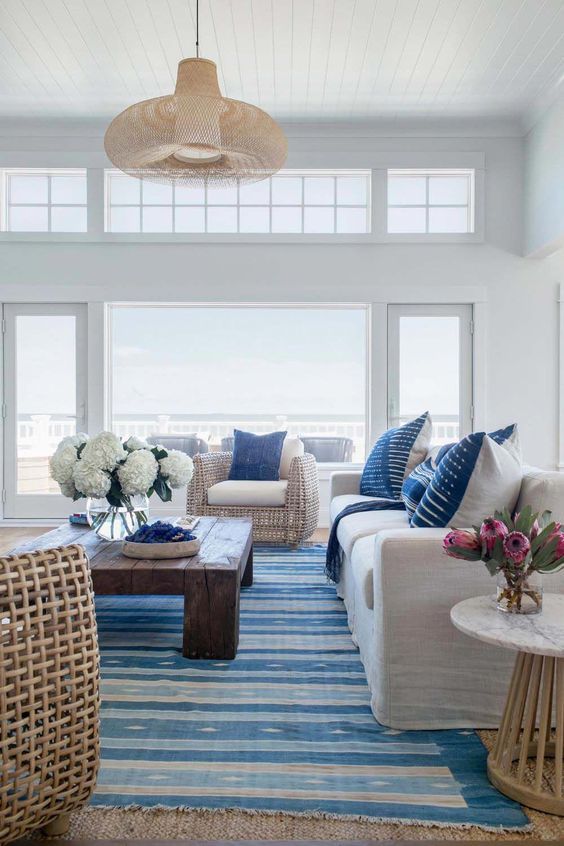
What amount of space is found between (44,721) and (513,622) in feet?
3.74

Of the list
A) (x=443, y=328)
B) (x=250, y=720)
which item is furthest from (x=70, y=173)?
(x=250, y=720)

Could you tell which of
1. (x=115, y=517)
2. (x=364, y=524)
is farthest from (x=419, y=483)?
(x=115, y=517)

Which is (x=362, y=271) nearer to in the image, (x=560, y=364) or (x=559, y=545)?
(x=560, y=364)

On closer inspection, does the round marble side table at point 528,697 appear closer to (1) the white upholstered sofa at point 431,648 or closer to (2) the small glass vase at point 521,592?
(2) the small glass vase at point 521,592

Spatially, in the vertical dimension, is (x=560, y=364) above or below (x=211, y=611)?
above

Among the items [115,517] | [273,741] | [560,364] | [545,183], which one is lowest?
[273,741]

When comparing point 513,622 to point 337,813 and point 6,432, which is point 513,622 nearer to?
point 337,813

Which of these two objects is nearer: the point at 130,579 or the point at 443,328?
the point at 130,579

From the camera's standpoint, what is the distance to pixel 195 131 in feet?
9.90

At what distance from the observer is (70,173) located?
591 cm

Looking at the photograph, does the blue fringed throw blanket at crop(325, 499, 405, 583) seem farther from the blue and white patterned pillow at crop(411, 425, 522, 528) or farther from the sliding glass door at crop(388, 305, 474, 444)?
the sliding glass door at crop(388, 305, 474, 444)

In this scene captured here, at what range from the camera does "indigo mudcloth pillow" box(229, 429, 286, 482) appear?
4.89m

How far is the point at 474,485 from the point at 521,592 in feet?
1.72

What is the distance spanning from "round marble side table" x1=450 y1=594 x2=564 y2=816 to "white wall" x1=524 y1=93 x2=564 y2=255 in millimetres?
3956
